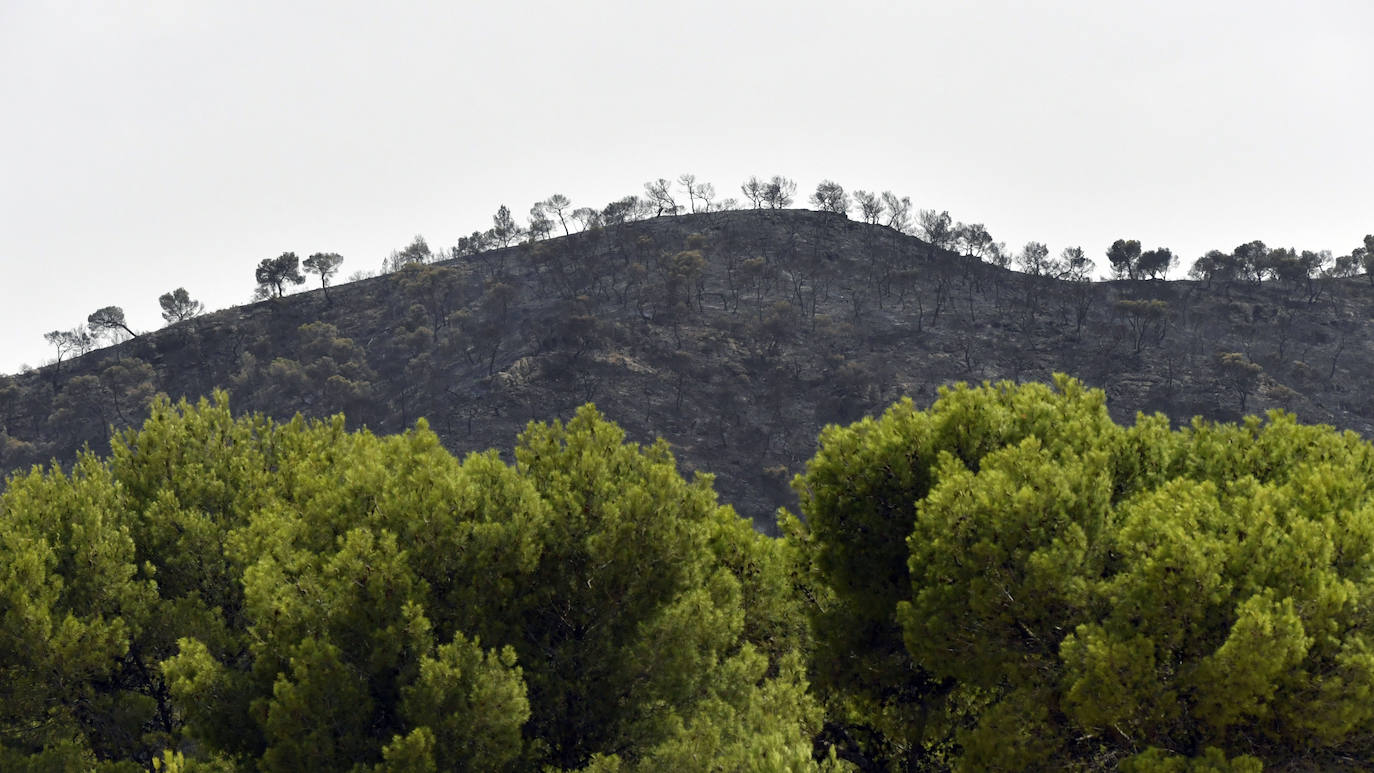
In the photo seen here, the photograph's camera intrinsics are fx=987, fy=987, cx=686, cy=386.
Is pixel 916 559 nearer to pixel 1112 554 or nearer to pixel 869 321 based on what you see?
pixel 1112 554

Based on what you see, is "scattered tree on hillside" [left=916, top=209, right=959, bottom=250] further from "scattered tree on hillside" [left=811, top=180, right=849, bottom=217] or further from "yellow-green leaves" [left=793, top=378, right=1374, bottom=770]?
"yellow-green leaves" [left=793, top=378, right=1374, bottom=770]

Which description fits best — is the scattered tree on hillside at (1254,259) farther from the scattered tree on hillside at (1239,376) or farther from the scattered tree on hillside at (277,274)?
the scattered tree on hillside at (277,274)

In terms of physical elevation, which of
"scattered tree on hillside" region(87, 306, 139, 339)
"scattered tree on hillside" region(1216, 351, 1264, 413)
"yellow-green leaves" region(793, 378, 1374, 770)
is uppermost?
"scattered tree on hillside" region(87, 306, 139, 339)

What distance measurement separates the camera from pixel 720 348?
337 ft

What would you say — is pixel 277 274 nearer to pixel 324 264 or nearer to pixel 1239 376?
pixel 324 264

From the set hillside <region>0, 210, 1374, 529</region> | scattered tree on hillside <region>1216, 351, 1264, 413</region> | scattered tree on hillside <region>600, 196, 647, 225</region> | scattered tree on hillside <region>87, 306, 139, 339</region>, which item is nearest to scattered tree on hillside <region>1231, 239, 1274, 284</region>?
hillside <region>0, 210, 1374, 529</region>

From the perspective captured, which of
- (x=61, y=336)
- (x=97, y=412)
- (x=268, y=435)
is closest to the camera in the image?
(x=268, y=435)

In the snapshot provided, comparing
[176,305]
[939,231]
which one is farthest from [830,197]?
[176,305]

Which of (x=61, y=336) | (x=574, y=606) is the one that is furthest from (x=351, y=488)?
(x=61, y=336)

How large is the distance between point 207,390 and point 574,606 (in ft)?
329

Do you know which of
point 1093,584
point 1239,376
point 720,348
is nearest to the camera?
point 1093,584

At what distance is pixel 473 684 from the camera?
1409 centimetres

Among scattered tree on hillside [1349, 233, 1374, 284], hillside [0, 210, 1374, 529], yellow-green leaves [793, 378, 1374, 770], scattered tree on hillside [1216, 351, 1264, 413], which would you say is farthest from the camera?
scattered tree on hillside [1349, 233, 1374, 284]

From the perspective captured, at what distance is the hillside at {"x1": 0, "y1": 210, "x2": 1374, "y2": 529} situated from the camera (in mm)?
90312
